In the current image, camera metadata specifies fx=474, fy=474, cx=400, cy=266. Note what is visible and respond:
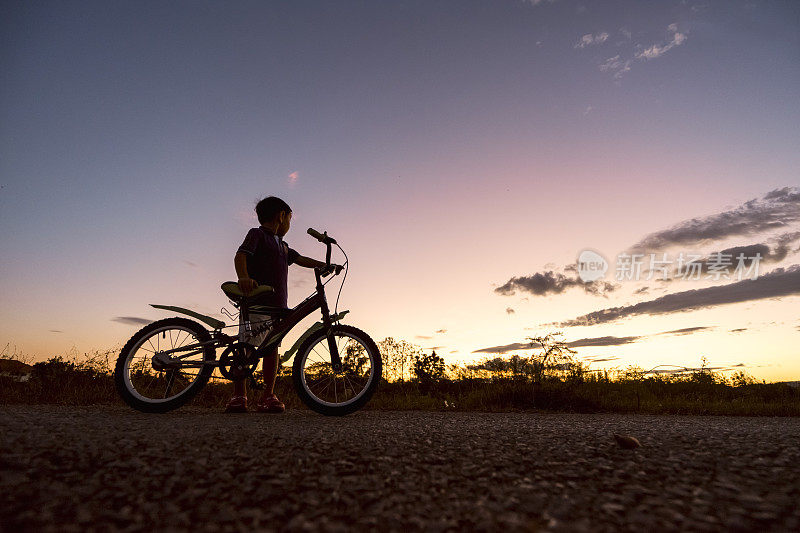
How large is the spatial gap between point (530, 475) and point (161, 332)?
14.1 feet

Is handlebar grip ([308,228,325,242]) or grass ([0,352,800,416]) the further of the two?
grass ([0,352,800,416])

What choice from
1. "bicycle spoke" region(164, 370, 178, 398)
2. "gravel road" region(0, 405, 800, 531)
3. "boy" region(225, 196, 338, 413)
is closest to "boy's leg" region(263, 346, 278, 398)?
"boy" region(225, 196, 338, 413)

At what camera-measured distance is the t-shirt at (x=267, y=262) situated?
5585mm

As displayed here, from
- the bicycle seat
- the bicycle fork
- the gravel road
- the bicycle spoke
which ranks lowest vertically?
the gravel road

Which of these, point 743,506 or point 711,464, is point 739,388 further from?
point 743,506

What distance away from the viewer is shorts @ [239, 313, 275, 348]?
5.41 m

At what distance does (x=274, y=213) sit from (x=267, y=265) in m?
0.71

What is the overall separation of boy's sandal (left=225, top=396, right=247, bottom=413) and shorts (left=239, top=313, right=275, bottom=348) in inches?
24.1

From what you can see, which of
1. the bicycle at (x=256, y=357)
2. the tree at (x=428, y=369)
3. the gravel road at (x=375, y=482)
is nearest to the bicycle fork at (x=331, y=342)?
the bicycle at (x=256, y=357)

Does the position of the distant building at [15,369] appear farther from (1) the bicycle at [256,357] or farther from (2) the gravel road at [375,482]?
(2) the gravel road at [375,482]

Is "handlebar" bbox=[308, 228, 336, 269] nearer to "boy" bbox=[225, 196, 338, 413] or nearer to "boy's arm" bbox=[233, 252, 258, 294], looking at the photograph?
"boy" bbox=[225, 196, 338, 413]

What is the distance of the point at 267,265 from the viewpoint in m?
5.69

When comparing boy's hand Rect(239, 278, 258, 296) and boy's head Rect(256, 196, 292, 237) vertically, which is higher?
boy's head Rect(256, 196, 292, 237)

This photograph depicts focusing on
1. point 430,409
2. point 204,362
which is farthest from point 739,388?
point 204,362
